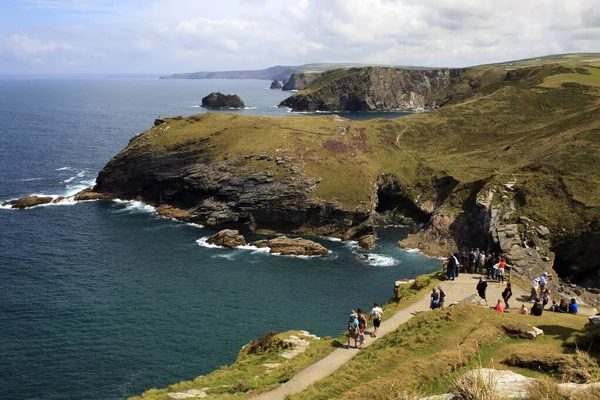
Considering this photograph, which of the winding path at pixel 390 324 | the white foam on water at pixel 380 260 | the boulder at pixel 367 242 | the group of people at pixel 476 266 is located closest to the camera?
the winding path at pixel 390 324

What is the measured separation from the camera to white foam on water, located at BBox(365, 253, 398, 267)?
80281mm

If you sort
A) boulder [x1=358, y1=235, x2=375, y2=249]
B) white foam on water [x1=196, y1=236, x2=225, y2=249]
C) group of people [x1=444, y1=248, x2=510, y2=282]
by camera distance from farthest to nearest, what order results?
1. boulder [x1=358, y1=235, x2=375, y2=249]
2. white foam on water [x1=196, y1=236, x2=225, y2=249]
3. group of people [x1=444, y1=248, x2=510, y2=282]

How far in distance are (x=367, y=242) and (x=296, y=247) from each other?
569 inches

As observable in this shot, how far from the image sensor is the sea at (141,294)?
48438 mm

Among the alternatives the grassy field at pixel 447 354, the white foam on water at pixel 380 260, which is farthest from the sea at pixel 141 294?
the grassy field at pixel 447 354

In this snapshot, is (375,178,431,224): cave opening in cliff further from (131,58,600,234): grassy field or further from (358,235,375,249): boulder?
(358,235,375,249): boulder

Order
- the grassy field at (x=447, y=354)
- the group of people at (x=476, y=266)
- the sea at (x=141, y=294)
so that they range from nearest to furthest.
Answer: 1. the grassy field at (x=447, y=354)
2. the group of people at (x=476, y=266)
3. the sea at (x=141, y=294)

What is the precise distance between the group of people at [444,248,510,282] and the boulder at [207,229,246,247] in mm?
48001

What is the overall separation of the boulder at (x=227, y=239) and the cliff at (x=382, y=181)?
32.9 ft

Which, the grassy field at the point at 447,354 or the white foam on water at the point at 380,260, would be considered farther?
the white foam on water at the point at 380,260

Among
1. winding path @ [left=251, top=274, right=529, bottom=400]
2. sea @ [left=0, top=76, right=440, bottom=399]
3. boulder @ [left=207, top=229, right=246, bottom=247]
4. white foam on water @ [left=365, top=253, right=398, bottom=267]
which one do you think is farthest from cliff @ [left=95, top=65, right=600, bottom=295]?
winding path @ [left=251, top=274, right=529, bottom=400]

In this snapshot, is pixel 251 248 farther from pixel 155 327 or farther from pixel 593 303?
pixel 593 303

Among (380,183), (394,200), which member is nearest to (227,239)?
(380,183)

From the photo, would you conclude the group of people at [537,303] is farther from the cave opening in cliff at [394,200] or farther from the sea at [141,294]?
the cave opening in cliff at [394,200]
